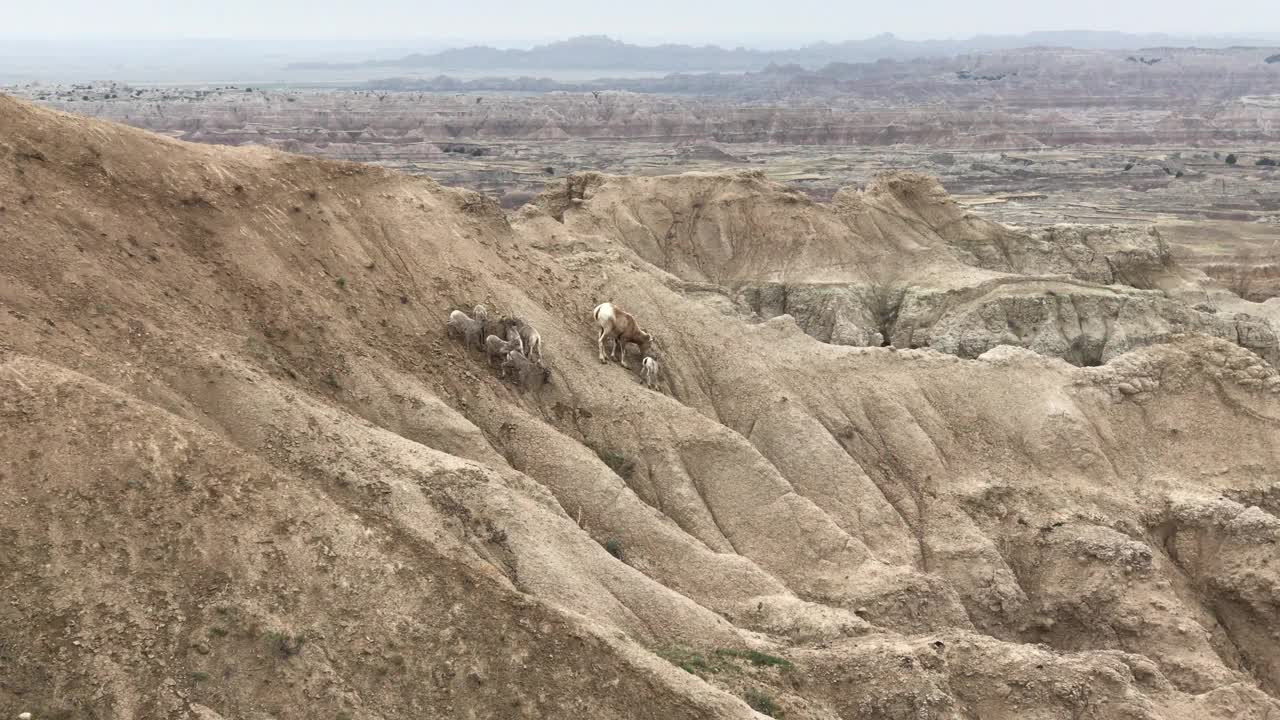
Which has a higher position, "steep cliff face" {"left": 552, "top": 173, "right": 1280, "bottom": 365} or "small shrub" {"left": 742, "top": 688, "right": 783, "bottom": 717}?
"steep cliff face" {"left": 552, "top": 173, "right": 1280, "bottom": 365}

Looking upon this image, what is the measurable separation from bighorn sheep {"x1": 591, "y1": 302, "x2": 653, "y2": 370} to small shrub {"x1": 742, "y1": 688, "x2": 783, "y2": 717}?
12530mm

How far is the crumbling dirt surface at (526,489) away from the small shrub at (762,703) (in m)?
0.05

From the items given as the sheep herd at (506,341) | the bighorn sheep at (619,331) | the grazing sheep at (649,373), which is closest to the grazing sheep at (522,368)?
the sheep herd at (506,341)

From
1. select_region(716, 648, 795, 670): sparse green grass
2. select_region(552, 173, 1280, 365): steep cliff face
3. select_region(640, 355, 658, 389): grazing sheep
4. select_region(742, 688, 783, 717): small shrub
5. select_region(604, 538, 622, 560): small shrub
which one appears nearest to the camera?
select_region(742, 688, 783, 717): small shrub

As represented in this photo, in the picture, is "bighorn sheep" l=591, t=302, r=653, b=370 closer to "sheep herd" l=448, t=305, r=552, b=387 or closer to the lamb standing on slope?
the lamb standing on slope

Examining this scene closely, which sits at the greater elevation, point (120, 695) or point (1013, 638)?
point (120, 695)

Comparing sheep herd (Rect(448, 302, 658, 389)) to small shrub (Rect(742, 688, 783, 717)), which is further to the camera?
sheep herd (Rect(448, 302, 658, 389))

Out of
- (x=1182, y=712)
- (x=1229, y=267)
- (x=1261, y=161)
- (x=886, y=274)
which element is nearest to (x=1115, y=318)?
(x=886, y=274)

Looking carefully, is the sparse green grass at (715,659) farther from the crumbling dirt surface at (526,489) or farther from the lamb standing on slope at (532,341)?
the lamb standing on slope at (532,341)

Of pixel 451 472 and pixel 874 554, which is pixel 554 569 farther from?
pixel 874 554

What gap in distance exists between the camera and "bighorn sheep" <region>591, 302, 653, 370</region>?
27.4 meters

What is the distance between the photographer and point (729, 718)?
15.0 meters

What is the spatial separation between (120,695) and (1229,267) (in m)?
67.0

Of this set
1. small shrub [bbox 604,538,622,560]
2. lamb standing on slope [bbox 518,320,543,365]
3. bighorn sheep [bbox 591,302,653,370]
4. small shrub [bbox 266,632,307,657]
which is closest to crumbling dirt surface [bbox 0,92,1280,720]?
small shrub [bbox 266,632,307,657]
